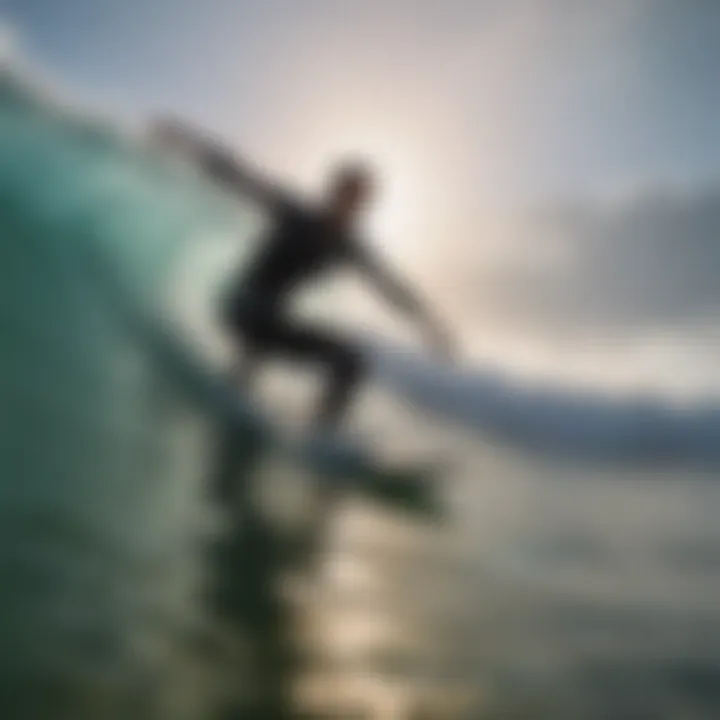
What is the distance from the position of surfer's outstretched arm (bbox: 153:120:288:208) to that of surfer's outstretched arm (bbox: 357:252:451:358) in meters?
0.19

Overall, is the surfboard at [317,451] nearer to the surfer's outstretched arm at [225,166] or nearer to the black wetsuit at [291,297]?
the black wetsuit at [291,297]

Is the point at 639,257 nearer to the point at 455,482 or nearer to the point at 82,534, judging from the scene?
the point at 455,482

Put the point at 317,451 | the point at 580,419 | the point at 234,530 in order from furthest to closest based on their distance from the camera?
1. the point at 580,419
2. the point at 317,451
3. the point at 234,530

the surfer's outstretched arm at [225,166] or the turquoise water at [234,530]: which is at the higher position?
the surfer's outstretched arm at [225,166]

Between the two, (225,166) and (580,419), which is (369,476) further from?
(225,166)

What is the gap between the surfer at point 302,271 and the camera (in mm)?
1693

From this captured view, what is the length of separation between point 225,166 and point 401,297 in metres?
0.38

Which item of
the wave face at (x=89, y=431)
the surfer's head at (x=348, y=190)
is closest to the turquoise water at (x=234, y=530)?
the wave face at (x=89, y=431)

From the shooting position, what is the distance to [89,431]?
62.4 inches

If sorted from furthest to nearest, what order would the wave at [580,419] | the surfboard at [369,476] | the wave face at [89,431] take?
1. the wave at [580,419]
2. the surfboard at [369,476]
3. the wave face at [89,431]

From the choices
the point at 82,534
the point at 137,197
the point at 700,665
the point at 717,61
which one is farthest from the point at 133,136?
the point at 700,665

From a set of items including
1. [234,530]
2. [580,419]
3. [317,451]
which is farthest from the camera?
[580,419]

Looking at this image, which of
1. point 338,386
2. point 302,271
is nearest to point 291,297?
point 302,271

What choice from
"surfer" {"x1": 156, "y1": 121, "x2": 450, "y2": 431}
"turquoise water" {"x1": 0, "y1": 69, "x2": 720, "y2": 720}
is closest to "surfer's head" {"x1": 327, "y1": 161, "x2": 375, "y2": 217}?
"surfer" {"x1": 156, "y1": 121, "x2": 450, "y2": 431}
